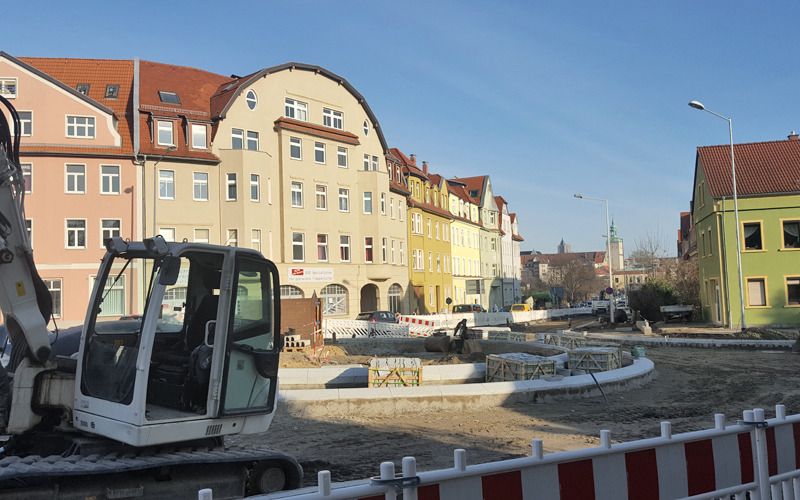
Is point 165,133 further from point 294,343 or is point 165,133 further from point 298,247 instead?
point 294,343

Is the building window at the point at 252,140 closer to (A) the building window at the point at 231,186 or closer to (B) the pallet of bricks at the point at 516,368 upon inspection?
(A) the building window at the point at 231,186

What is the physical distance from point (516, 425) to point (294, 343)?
50.5 ft

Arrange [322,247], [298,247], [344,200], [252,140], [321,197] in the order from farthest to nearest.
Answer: [344,200] → [321,197] → [322,247] → [298,247] → [252,140]

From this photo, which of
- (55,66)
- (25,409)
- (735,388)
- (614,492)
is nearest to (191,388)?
(25,409)

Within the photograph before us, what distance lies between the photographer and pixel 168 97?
36562 mm

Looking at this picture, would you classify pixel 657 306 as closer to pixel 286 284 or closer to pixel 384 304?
pixel 384 304

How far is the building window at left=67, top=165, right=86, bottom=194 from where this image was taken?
3288 cm

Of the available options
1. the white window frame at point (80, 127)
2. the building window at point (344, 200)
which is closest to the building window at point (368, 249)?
the building window at point (344, 200)

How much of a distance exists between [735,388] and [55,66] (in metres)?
35.8

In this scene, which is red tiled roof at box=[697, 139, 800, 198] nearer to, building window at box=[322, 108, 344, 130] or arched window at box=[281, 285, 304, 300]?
building window at box=[322, 108, 344, 130]

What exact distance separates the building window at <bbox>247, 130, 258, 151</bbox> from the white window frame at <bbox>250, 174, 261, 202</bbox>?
6.50 feet

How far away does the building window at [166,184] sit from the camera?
3441cm

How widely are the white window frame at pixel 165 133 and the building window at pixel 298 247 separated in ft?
27.9

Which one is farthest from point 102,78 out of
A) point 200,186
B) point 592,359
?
point 592,359
